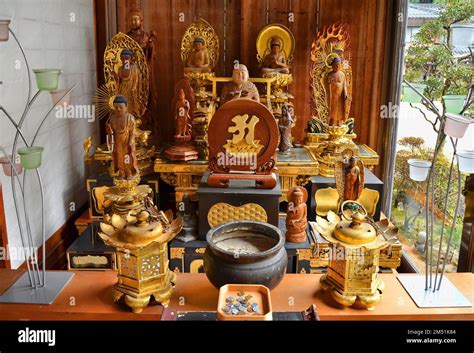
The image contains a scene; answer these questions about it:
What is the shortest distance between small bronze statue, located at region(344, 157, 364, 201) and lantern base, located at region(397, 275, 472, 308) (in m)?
0.96

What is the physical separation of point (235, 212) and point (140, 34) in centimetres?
191

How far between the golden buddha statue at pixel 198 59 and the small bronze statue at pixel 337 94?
1080 millimetres

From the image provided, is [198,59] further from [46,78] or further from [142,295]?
[142,295]

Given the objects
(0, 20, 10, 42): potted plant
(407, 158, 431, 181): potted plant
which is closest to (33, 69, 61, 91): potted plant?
(0, 20, 10, 42): potted plant

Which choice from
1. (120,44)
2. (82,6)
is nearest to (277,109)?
(120,44)

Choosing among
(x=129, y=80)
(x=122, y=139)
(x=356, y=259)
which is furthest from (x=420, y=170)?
(x=129, y=80)

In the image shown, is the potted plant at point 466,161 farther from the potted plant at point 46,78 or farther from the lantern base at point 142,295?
the potted plant at point 46,78

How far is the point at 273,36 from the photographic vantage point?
436cm

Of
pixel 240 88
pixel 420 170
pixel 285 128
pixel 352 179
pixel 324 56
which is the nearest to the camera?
pixel 420 170

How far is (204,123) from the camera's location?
3990 mm

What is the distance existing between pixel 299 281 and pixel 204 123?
1.95 meters

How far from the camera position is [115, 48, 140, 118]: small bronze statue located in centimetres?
389

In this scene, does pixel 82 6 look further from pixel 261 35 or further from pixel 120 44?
pixel 261 35
